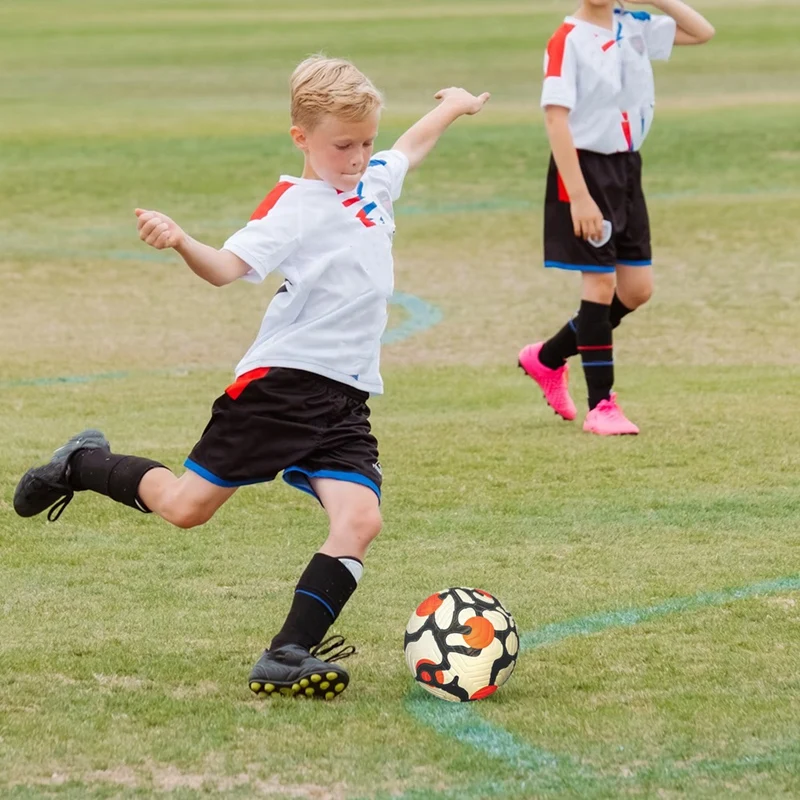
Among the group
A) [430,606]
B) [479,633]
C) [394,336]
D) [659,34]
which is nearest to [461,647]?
[479,633]

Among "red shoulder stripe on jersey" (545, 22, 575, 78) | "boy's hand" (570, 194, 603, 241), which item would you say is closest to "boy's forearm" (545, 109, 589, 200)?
"boy's hand" (570, 194, 603, 241)

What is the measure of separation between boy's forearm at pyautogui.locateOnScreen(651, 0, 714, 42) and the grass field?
1.67m

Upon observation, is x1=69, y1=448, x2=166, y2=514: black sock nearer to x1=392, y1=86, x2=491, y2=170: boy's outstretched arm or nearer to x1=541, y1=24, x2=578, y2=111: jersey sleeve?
x1=392, y1=86, x2=491, y2=170: boy's outstretched arm

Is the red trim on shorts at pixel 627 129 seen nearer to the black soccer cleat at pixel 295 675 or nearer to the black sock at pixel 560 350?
the black sock at pixel 560 350

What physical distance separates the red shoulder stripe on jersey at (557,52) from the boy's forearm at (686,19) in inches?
19.1

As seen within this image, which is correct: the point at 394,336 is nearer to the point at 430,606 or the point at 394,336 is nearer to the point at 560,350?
the point at 560,350

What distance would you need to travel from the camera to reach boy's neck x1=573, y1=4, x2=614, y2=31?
716 cm

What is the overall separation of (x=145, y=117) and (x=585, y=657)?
20.2 m

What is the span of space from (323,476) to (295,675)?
1.74 ft

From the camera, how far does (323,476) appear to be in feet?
14.0

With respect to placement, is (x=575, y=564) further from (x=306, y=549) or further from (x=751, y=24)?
(x=751, y=24)

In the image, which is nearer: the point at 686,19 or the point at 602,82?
the point at 602,82

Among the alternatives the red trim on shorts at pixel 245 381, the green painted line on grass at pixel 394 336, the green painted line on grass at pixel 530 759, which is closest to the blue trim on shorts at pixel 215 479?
the red trim on shorts at pixel 245 381

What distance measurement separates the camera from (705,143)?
1912 cm
